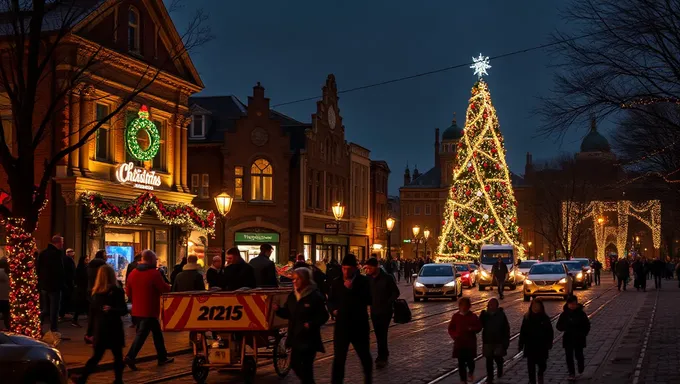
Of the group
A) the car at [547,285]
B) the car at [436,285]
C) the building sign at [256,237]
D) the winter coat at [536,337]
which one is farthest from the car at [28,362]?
the building sign at [256,237]

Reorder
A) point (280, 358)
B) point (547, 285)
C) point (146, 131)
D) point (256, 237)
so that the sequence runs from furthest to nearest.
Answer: point (256, 237) < point (547, 285) < point (146, 131) < point (280, 358)

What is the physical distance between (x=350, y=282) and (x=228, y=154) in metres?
44.0

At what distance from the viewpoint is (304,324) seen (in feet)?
41.7

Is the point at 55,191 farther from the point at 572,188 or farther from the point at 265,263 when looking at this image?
the point at 572,188

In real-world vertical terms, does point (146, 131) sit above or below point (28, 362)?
above

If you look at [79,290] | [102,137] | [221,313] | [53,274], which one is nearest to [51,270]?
[53,274]

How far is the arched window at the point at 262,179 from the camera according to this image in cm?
5806

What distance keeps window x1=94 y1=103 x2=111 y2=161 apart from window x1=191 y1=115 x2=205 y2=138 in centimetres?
2405

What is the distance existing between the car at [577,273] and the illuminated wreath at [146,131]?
24.5 m

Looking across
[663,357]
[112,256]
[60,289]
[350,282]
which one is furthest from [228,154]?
[350,282]

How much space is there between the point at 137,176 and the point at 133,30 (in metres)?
5.24

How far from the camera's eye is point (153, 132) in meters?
37.1

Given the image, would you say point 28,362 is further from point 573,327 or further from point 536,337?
point 573,327

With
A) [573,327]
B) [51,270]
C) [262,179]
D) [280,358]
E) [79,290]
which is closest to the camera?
[573,327]
